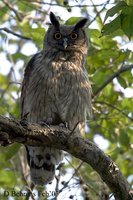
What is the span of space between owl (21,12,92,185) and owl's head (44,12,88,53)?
0.02 meters

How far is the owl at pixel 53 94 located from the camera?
461 centimetres

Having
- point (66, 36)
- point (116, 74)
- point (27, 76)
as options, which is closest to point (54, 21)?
point (66, 36)

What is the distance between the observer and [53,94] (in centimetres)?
459

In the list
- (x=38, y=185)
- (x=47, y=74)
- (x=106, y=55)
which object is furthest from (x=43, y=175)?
(x=106, y=55)

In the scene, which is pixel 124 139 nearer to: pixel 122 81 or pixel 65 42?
pixel 122 81

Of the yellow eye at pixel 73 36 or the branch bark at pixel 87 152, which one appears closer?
the branch bark at pixel 87 152

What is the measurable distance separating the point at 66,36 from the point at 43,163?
1.38m

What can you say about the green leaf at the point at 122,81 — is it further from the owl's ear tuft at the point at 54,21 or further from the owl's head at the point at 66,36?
the owl's ear tuft at the point at 54,21

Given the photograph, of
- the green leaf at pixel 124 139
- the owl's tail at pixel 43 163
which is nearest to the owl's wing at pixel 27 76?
the owl's tail at pixel 43 163

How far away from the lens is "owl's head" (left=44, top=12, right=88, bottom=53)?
5.15 meters

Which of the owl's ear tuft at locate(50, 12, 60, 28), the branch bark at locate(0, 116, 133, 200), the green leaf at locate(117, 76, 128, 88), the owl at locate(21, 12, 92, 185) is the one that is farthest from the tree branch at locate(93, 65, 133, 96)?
the branch bark at locate(0, 116, 133, 200)

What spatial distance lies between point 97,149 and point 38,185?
5.49 feet

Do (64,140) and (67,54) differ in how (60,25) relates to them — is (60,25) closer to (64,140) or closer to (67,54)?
(67,54)

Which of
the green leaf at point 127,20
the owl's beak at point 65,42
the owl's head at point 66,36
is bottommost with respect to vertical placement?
the green leaf at point 127,20
